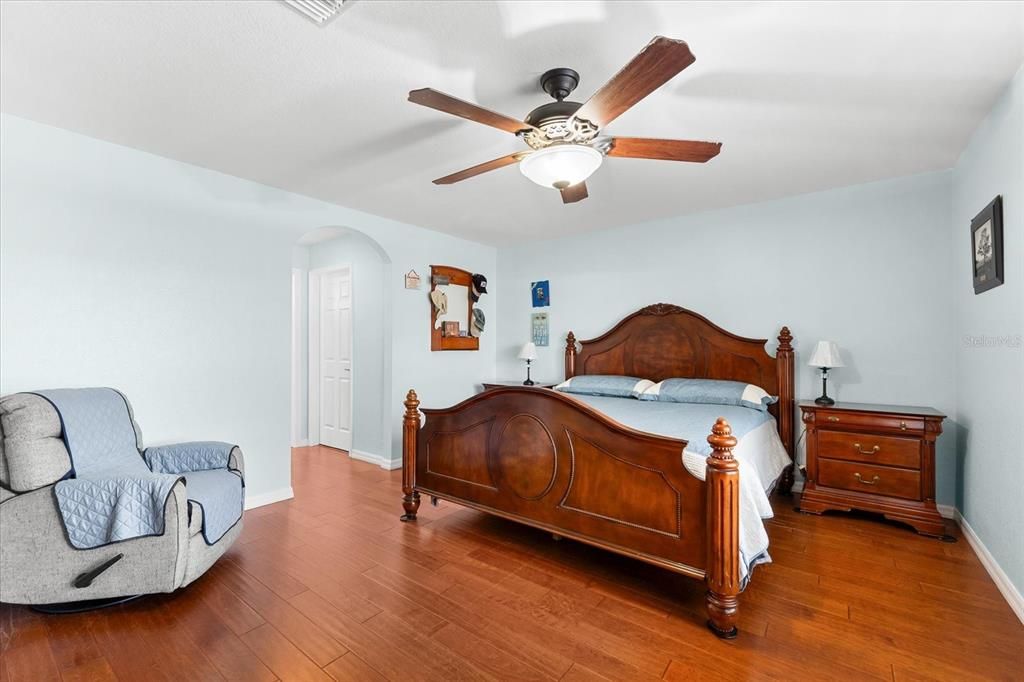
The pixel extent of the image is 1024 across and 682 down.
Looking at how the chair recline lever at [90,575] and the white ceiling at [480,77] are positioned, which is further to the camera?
the chair recline lever at [90,575]

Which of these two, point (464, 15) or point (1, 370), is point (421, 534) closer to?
point (1, 370)

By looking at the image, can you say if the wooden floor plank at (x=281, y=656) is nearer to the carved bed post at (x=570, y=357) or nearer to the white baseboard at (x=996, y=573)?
the white baseboard at (x=996, y=573)

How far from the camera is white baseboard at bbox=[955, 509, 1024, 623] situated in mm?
1944

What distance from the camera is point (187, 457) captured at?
8.49 feet

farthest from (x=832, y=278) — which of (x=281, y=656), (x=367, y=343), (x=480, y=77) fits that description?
(x=367, y=343)

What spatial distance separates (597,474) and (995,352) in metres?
2.08

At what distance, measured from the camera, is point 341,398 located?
5125 millimetres

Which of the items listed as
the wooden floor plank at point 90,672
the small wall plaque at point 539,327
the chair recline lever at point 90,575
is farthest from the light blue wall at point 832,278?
the wooden floor plank at point 90,672

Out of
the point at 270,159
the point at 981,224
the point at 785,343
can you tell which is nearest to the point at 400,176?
the point at 270,159

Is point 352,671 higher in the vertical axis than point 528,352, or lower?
lower

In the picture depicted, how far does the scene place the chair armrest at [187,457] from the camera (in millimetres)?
2523

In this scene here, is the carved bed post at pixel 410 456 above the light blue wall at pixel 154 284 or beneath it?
beneath

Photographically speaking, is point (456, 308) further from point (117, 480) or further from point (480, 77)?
point (117, 480)

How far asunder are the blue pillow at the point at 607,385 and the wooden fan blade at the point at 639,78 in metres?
2.53
